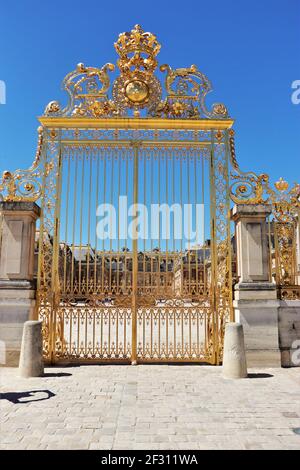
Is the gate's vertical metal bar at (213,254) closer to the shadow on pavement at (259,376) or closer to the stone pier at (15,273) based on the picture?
the shadow on pavement at (259,376)

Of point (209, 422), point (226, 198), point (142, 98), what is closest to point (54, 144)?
point (142, 98)

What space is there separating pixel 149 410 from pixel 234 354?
2519mm

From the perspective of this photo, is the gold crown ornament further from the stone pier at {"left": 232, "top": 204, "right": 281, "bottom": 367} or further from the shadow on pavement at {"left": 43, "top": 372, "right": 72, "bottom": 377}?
the shadow on pavement at {"left": 43, "top": 372, "right": 72, "bottom": 377}

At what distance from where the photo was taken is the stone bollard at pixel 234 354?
7.03m

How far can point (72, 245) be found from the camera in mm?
8414

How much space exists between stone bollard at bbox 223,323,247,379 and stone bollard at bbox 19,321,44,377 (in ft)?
11.0

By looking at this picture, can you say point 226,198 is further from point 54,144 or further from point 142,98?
point 54,144

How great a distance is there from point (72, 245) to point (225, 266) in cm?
330

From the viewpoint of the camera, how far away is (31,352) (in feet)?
23.4

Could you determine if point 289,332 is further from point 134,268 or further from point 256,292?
point 134,268

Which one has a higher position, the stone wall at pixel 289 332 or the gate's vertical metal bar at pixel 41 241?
the gate's vertical metal bar at pixel 41 241

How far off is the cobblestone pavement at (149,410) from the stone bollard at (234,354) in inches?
8.2

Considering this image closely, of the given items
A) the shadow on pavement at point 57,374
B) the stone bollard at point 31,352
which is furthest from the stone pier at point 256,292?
the stone bollard at point 31,352
